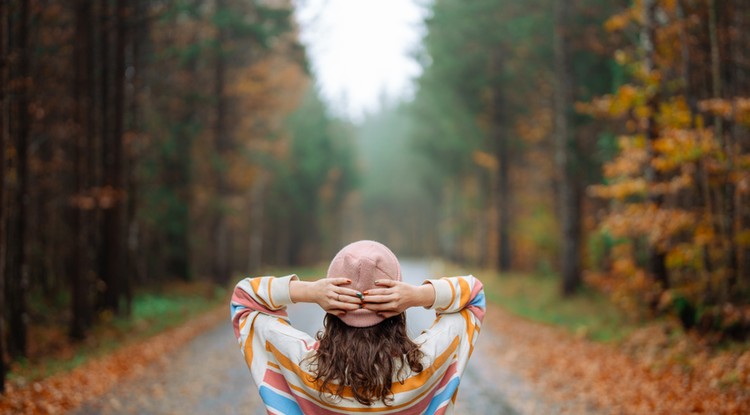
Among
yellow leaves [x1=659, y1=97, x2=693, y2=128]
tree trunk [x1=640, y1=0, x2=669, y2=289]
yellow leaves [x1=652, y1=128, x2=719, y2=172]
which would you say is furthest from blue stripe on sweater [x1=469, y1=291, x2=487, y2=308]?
tree trunk [x1=640, y1=0, x2=669, y2=289]

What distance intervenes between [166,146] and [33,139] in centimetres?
506

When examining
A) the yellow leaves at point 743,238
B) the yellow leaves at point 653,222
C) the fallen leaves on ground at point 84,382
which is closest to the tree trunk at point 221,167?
the fallen leaves on ground at point 84,382

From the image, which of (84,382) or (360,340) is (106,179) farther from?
(360,340)

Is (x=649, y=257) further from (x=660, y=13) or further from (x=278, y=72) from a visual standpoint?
(x=278, y=72)

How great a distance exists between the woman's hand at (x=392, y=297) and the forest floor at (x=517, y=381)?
5.55 meters

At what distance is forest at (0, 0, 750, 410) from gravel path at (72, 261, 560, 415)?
1693mm

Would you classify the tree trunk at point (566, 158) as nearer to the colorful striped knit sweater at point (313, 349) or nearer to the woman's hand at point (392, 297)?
the colorful striped knit sweater at point (313, 349)

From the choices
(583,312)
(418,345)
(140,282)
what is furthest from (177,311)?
(418,345)

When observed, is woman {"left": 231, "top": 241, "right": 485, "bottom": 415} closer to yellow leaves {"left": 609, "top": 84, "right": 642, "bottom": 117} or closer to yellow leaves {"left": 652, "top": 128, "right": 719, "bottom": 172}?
yellow leaves {"left": 652, "top": 128, "right": 719, "bottom": 172}

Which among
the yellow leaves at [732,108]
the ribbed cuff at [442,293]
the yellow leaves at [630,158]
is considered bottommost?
the ribbed cuff at [442,293]

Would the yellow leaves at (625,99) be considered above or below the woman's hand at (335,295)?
above

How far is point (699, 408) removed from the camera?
683 cm

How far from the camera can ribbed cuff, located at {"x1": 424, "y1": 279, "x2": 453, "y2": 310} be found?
7.42 ft

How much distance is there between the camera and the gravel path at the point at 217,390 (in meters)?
7.36
